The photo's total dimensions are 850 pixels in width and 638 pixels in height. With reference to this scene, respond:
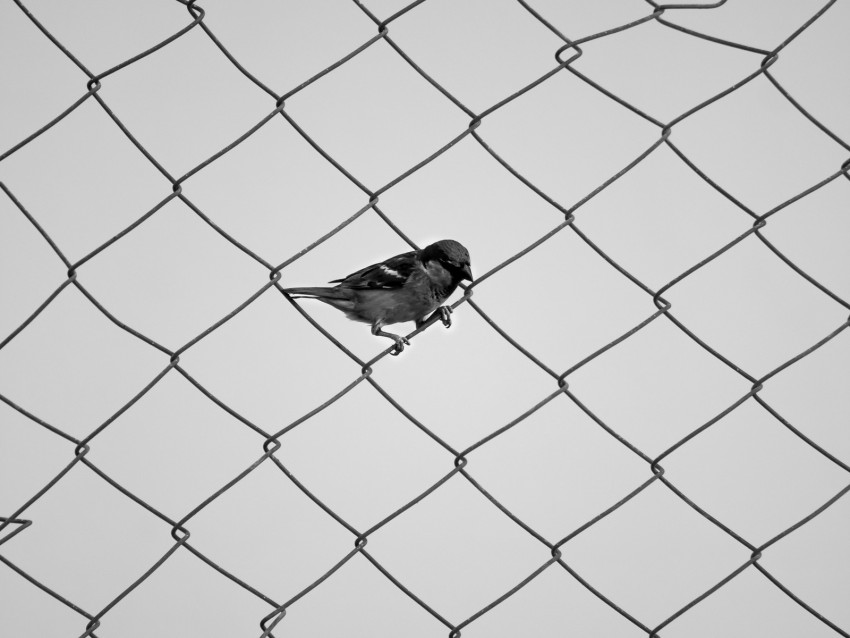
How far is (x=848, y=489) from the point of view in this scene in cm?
141

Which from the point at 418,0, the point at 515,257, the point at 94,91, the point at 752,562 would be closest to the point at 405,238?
the point at 515,257

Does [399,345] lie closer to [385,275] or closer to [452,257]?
[452,257]

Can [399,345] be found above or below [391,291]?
above

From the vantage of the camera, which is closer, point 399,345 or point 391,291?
point 399,345

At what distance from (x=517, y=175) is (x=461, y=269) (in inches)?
31.0

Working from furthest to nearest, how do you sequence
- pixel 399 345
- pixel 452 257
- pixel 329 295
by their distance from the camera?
pixel 329 295 → pixel 452 257 → pixel 399 345

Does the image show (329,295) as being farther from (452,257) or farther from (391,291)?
(452,257)

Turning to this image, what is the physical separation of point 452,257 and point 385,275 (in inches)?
14.9

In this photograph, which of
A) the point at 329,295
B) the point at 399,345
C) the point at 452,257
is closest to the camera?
the point at 399,345

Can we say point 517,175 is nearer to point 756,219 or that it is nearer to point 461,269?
point 756,219

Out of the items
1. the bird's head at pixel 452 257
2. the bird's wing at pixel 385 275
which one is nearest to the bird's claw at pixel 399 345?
the bird's head at pixel 452 257

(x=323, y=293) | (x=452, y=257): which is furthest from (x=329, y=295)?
(x=452, y=257)

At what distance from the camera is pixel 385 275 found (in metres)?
2.41

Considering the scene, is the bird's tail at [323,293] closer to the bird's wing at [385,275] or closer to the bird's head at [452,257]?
the bird's wing at [385,275]
